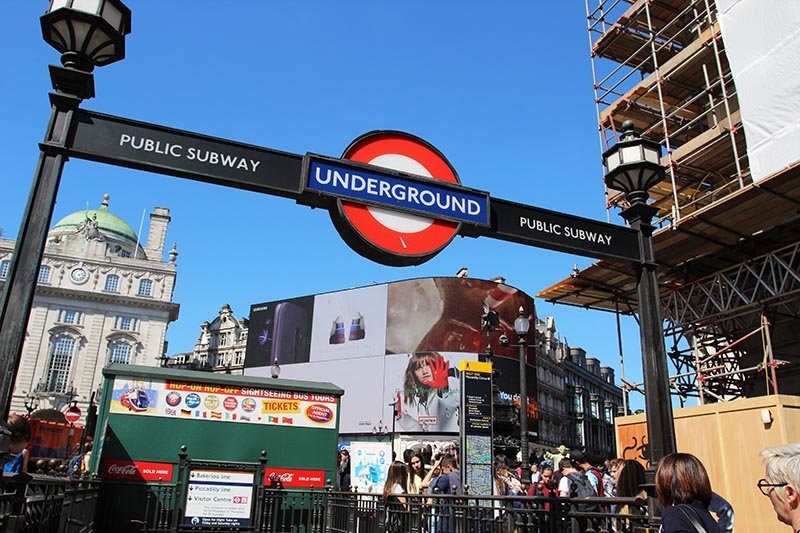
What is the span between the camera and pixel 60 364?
6625cm

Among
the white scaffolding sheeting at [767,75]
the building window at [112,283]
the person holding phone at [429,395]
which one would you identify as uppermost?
the building window at [112,283]

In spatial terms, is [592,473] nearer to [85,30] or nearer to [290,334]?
[85,30]

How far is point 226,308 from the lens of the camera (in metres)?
85.3

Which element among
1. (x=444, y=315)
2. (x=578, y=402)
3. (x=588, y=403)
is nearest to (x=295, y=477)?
(x=444, y=315)

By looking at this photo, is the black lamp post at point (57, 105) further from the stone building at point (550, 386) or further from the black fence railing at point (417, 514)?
the stone building at point (550, 386)

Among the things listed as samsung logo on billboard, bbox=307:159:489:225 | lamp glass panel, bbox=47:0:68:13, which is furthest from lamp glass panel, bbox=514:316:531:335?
lamp glass panel, bbox=47:0:68:13

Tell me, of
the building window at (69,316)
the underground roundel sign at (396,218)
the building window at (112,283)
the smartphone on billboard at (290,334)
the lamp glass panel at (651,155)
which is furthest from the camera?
the building window at (112,283)

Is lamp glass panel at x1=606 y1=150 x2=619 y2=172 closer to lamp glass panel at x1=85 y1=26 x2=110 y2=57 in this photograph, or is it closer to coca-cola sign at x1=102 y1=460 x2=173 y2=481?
lamp glass panel at x1=85 y1=26 x2=110 y2=57

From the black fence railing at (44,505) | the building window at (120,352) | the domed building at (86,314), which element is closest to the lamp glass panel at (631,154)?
the black fence railing at (44,505)

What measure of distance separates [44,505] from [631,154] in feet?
19.4

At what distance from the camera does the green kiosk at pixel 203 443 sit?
9.40m

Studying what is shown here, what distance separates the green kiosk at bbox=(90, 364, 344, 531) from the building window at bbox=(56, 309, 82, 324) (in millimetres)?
66499

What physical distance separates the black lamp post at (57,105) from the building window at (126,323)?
245 feet

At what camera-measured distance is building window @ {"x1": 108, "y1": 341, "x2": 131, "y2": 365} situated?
68.8 m
